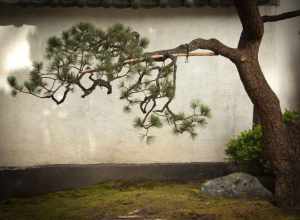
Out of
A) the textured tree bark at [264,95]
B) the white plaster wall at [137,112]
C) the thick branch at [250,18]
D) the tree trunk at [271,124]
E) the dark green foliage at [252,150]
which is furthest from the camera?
the white plaster wall at [137,112]

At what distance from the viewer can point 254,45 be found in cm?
570

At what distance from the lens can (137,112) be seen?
291 inches

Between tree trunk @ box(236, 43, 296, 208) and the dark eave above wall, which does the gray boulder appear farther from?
the dark eave above wall

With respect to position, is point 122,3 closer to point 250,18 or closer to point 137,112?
point 137,112

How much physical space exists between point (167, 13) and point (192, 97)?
1.37 meters

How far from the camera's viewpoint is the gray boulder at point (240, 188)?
20.7 ft

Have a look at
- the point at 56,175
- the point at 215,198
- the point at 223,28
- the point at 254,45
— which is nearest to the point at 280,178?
the point at 215,198

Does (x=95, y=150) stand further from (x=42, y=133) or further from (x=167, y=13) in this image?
(x=167, y=13)

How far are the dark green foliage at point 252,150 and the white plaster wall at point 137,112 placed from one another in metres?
0.73

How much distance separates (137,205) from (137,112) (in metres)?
1.70

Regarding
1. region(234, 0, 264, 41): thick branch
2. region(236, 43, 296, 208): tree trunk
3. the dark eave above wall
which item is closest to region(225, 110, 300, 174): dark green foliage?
region(236, 43, 296, 208): tree trunk

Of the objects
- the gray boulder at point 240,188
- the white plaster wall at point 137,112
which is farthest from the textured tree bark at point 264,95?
the white plaster wall at point 137,112

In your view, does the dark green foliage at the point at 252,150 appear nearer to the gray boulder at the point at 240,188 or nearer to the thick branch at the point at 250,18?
the gray boulder at the point at 240,188

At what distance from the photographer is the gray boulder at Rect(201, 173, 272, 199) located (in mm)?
6301
